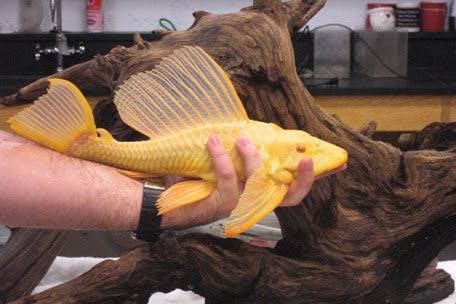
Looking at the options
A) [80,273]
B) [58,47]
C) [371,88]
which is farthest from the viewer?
[58,47]

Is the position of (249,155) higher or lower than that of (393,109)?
higher

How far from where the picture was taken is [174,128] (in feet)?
3.18

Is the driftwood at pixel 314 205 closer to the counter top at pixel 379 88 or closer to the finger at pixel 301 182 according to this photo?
the finger at pixel 301 182

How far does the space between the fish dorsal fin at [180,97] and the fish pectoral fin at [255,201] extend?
0.11m

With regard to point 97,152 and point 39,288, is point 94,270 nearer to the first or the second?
point 97,152

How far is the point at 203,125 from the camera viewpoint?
0.97 meters

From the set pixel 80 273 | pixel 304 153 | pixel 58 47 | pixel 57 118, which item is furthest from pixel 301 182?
pixel 58 47

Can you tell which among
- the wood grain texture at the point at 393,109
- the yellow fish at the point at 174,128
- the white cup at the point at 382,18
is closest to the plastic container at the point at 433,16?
A: the white cup at the point at 382,18

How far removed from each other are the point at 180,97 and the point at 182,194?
123 millimetres

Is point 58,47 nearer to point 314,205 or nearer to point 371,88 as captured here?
point 371,88

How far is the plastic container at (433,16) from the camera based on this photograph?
2684mm

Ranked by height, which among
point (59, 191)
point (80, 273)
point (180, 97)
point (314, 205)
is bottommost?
point (80, 273)

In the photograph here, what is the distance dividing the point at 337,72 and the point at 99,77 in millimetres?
1196

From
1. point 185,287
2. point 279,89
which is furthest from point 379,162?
point 185,287
